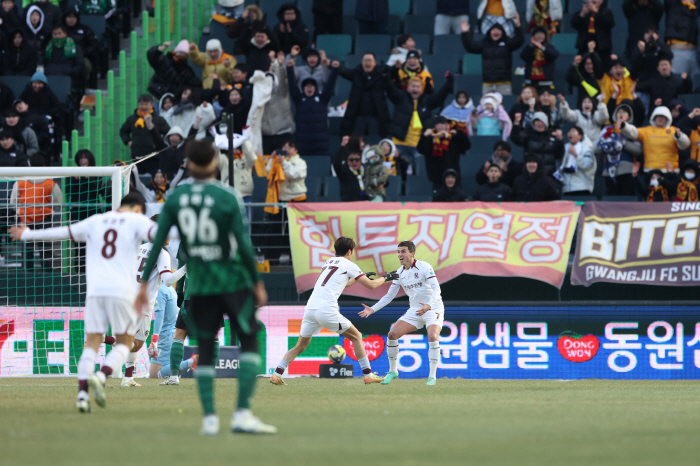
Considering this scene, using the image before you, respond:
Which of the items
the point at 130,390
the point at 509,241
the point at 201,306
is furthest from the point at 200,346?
the point at 509,241

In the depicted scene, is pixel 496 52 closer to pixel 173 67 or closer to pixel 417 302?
pixel 173 67

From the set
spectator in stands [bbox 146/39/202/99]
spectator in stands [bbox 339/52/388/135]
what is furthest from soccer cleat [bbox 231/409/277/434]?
spectator in stands [bbox 146/39/202/99]

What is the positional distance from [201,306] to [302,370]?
9754mm

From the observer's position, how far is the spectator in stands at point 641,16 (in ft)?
66.7

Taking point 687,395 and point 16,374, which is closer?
point 687,395

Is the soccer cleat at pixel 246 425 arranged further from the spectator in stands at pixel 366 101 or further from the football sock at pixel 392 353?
the spectator in stands at pixel 366 101

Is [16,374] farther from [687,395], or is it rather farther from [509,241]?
[687,395]

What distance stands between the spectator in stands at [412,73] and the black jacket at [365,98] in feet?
1.37

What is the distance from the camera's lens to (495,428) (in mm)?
7379

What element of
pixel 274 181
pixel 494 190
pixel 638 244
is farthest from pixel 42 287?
pixel 638 244

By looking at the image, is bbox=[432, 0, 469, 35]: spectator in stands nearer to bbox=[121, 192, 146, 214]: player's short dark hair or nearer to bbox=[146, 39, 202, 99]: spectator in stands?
bbox=[146, 39, 202, 99]: spectator in stands

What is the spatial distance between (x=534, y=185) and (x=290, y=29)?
259 inches

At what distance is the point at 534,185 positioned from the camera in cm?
1667

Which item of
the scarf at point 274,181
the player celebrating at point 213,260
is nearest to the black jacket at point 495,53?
the scarf at point 274,181
